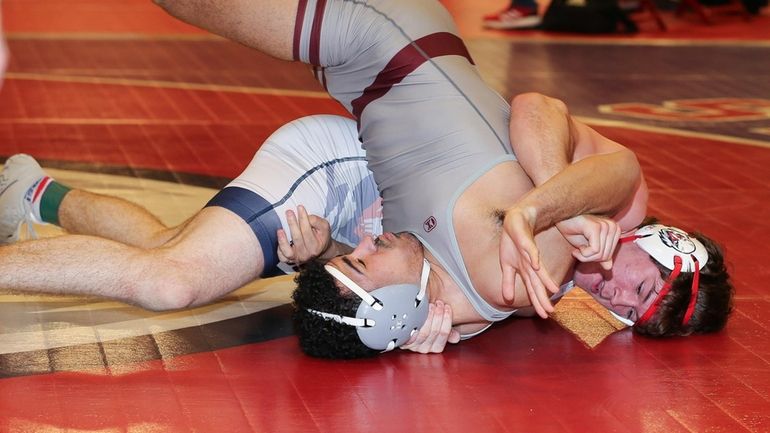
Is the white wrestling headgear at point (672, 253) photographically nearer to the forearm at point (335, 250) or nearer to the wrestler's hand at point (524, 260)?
the wrestler's hand at point (524, 260)

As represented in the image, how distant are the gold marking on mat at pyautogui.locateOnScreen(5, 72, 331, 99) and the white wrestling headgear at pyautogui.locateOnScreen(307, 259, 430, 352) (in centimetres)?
410

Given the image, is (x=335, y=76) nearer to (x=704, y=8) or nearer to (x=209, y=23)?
(x=209, y=23)

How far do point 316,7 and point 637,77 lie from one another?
492 centimetres

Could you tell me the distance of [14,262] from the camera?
3.31m

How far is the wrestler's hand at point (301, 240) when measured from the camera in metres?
3.57

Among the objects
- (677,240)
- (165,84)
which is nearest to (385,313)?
(677,240)

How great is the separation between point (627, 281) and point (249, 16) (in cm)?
146

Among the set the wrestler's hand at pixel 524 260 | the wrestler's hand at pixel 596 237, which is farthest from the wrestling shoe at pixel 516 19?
the wrestler's hand at pixel 524 260

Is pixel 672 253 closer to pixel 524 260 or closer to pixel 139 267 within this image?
pixel 524 260

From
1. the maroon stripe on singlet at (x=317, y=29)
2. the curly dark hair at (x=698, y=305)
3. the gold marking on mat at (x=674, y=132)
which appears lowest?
the gold marking on mat at (x=674, y=132)

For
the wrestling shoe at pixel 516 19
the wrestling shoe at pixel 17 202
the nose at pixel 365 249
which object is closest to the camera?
the nose at pixel 365 249

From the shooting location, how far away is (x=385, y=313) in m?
3.22

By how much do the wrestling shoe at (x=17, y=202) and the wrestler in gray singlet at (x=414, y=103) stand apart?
3.66 feet

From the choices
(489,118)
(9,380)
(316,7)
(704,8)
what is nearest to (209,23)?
(316,7)
